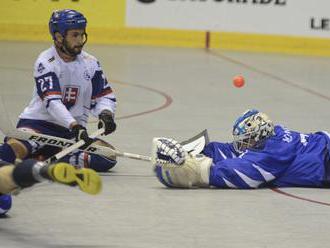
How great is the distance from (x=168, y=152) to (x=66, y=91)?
2.74ft

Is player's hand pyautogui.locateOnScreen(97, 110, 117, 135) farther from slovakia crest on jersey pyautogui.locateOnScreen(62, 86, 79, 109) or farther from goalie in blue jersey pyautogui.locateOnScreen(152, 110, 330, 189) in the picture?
goalie in blue jersey pyautogui.locateOnScreen(152, 110, 330, 189)

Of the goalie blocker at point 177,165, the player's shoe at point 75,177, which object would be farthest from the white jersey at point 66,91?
the player's shoe at point 75,177

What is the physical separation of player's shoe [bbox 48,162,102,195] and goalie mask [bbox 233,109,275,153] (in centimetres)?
178

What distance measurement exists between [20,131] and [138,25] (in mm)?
7053

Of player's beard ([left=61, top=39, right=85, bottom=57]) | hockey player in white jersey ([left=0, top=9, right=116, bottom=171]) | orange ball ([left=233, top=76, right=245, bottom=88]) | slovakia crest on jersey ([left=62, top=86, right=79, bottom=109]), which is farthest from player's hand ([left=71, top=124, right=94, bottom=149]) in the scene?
orange ball ([left=233, top=76, right=245, bottom=88])

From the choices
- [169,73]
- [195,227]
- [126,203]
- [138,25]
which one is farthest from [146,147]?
[138,25]

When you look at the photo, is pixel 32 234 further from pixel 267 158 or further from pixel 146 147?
pixel 146 147

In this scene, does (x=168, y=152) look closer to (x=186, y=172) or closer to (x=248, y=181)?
(x=186, y=172)

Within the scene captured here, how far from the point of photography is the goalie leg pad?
5652 millimetres

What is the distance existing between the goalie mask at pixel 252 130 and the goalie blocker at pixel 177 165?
0.29m

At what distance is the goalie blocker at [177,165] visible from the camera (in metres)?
5.61

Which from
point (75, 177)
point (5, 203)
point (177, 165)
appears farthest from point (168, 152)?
point (75, 177)

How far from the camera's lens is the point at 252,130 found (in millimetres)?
5840

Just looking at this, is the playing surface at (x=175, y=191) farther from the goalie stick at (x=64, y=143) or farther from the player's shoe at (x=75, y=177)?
the player's shoe at (x=75, y=177)
